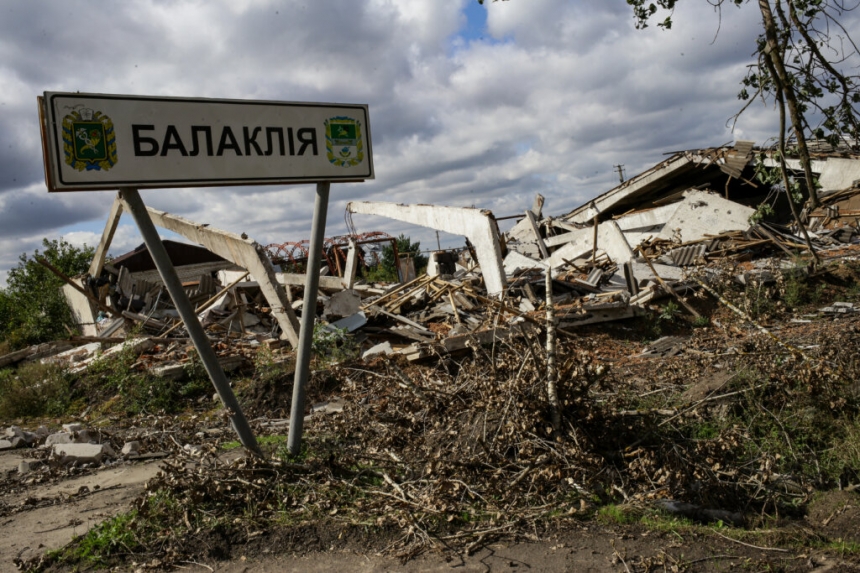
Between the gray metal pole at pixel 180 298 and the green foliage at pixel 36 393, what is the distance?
7.41 m

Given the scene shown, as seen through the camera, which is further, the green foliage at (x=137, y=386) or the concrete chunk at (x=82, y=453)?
the green foliage at (x=137, y=386)

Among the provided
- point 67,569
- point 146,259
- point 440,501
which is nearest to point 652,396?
point 440,501

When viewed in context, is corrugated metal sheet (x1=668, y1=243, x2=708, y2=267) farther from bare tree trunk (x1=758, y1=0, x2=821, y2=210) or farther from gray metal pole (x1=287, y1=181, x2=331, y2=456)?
gray metal pole (x1=287, y1=181, x2=331, y2=456)

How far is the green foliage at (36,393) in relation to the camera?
9844mm

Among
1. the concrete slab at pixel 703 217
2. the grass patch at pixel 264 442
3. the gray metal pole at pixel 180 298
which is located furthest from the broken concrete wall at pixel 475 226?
the gray metal pole at pixel 180 298

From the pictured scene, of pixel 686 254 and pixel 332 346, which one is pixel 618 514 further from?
pixel 686 254

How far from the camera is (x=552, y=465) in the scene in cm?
390

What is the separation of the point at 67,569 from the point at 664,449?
3.70 metres

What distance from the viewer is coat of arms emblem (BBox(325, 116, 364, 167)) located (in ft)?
13.4

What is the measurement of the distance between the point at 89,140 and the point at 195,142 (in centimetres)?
54

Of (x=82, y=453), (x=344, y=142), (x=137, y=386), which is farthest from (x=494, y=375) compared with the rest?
(x=137, y=386)

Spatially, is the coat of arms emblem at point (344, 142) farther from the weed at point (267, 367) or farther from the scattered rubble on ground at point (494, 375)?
the weed at point (267, 367)

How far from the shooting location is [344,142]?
4117mm

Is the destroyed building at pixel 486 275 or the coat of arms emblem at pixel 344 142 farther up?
the coat of arms emblem at pixel 344 142
